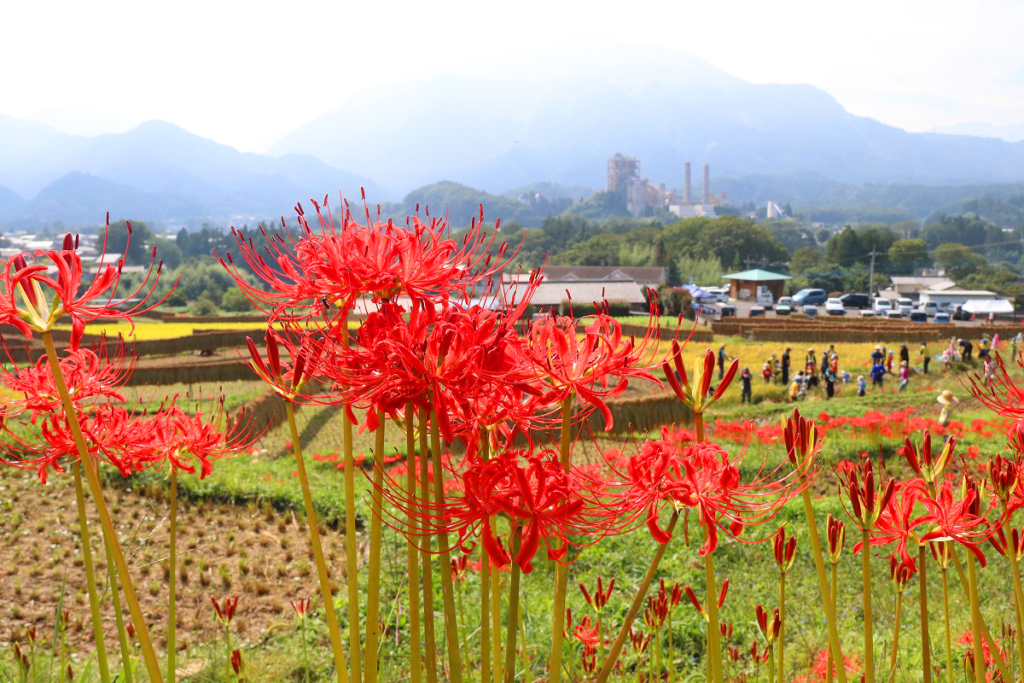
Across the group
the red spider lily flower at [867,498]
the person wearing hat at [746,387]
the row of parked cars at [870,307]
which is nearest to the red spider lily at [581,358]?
the red spider lily flower at [867,498]

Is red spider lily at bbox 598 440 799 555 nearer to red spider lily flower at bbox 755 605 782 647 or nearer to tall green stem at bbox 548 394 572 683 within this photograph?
tall green stem at bbox 548 394 572 683

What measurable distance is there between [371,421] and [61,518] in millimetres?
9629

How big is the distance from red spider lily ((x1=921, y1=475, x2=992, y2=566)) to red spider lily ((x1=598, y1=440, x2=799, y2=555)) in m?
0.46

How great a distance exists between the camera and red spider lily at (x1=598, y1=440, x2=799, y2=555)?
4.81 ft

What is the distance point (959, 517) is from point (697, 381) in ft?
2.77

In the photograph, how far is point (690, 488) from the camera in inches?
58.6

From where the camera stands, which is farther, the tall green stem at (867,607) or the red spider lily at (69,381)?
the red spider lily at (69,381)

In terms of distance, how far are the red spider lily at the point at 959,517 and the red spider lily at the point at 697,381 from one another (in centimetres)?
63

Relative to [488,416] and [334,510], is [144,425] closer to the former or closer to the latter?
[488,416]

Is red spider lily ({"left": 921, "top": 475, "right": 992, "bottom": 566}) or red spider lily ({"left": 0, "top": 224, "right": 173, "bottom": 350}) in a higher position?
red spider lily ({"left": 0, "top": 224, "right": 173, "bottom": 350})

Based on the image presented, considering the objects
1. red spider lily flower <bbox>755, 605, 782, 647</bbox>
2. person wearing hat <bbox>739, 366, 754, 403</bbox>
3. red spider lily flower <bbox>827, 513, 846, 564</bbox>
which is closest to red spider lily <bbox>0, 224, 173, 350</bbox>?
red spider lily flower <bbox>827, 513, 846, 564</bbox>

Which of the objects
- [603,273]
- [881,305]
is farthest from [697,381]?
[603,273]

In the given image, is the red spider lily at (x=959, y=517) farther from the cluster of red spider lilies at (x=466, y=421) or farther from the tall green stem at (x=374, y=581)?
the tall green stem at (x=374, y=581)

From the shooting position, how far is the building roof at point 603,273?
62375mm
